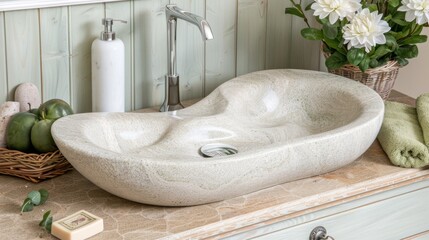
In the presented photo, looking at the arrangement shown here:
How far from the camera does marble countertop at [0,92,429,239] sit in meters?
1.50

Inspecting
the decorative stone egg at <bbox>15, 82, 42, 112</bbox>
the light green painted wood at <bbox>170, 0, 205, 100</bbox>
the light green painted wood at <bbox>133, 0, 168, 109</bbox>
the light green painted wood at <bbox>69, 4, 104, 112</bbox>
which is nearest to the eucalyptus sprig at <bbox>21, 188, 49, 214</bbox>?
the decorative stone egg at <bbox>15, 82, 42, 112</bbox>

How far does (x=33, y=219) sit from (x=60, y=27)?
0.50 m

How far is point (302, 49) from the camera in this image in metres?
2.26

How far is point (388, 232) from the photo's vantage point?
1858mm

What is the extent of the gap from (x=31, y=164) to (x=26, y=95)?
0.66 ft

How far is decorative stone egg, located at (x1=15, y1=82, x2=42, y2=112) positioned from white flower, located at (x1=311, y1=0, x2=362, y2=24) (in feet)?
2.16

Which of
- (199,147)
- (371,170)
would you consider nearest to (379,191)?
(371,170)

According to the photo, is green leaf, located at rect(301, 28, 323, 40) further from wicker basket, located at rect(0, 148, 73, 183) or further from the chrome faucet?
wicker basket, located at rect(0, 148, 73, 183)

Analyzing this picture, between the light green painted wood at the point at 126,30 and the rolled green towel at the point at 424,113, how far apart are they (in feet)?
2.26

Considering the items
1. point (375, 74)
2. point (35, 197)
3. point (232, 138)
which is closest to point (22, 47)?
point (35, 197)

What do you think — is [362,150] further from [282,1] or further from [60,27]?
[60,27]

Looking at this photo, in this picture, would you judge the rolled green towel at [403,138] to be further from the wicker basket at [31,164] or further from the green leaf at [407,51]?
the wicker basket at [31,164]

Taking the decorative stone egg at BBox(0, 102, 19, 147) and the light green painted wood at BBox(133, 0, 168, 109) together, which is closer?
the decorative stone egg at BBox(0, 102, 19, 147)

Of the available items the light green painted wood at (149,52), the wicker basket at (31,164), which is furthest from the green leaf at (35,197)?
the light green painted wood at (149,52)
